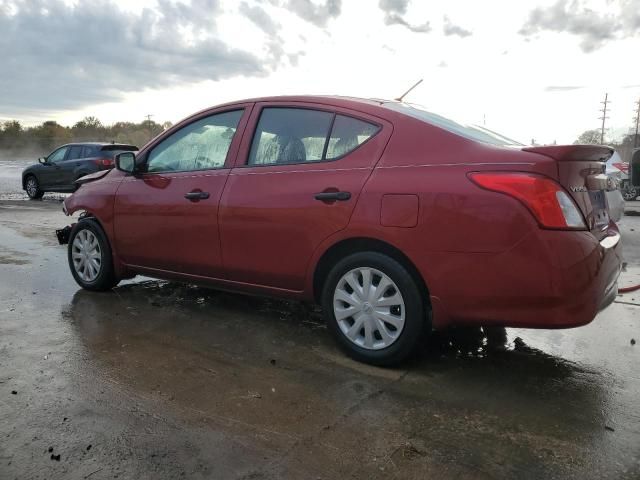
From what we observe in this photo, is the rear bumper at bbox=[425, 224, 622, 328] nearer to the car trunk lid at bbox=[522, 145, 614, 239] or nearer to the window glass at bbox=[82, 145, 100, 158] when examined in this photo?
the car trunk lid at bbox=[522, 145, 614, 239]

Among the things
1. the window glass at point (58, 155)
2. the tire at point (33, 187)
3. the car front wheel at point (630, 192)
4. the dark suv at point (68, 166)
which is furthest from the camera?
the car front wheel at point (630, 192)

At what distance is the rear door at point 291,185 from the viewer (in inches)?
135

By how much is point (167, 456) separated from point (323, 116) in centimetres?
232

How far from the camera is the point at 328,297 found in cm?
353

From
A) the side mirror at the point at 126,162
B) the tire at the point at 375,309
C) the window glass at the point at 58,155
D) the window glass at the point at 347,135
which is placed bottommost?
the tire at the point at 375,309

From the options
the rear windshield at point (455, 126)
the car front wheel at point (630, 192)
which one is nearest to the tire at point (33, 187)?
the rear windshield at point (455, 126)

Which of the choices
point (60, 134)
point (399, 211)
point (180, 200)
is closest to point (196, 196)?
point (180, 200)

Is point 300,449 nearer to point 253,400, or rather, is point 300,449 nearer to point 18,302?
point 253,400

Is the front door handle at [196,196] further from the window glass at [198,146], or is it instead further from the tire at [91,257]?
the tire at [91,257]

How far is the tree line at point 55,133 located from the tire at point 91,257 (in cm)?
6358

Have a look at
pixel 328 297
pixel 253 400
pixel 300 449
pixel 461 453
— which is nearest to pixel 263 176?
pixel 328 297

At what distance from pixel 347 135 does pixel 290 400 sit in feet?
5.57

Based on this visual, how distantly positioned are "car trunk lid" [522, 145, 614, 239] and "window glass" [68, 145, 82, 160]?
51.0 ft

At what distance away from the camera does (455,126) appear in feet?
11.4
